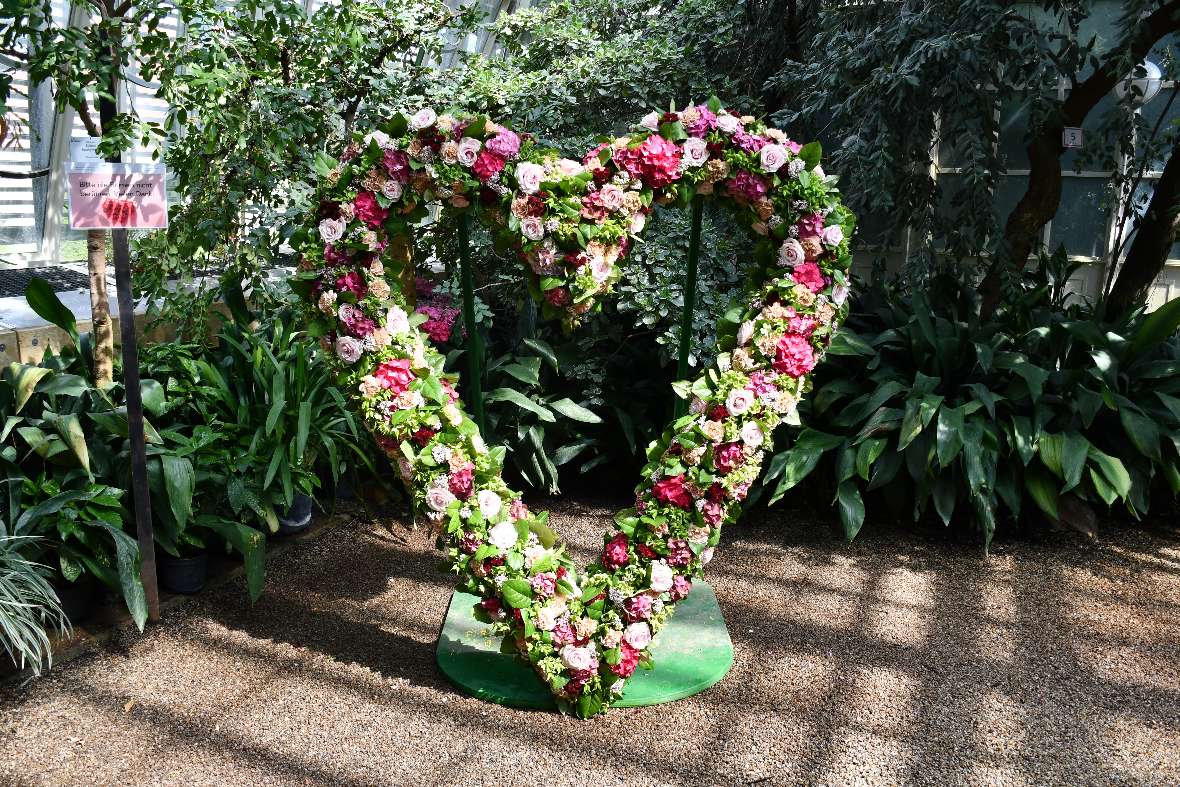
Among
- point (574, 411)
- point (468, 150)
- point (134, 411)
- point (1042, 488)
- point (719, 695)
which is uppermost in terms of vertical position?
point (468, 150)

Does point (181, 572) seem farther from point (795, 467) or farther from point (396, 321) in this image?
point (795, 467)

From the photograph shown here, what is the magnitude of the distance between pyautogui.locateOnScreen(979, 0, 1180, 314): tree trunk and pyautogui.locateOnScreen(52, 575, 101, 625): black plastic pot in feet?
11.1

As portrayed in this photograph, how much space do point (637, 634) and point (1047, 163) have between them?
3.01m

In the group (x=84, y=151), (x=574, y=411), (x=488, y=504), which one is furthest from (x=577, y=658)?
(x=84, y=151)

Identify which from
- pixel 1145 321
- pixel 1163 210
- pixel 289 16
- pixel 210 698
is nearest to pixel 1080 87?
pixel 1163 210

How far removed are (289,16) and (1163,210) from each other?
366 cm

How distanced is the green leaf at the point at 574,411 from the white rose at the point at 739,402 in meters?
1.51

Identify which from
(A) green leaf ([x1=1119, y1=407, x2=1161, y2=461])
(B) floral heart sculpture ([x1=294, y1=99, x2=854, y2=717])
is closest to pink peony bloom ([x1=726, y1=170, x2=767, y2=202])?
(B) floral heart sculpture ([x1=294, y1=99, x2=854, y2=717])

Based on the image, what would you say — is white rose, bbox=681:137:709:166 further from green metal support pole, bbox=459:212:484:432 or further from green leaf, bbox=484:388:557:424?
green leaf, bbox=484:388:557:424

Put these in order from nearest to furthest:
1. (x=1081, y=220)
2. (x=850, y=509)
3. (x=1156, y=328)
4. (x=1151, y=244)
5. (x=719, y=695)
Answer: (x=719, y=695), (x=850, y=509), (x=1156, y=328), (x=1151, y=244), (x=1081, y=220)

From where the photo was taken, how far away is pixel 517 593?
8.05ft

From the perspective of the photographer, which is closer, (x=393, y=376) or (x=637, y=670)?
(x=393, y=376)

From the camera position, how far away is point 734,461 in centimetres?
251

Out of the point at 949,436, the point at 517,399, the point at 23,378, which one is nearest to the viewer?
the point at 23,378
